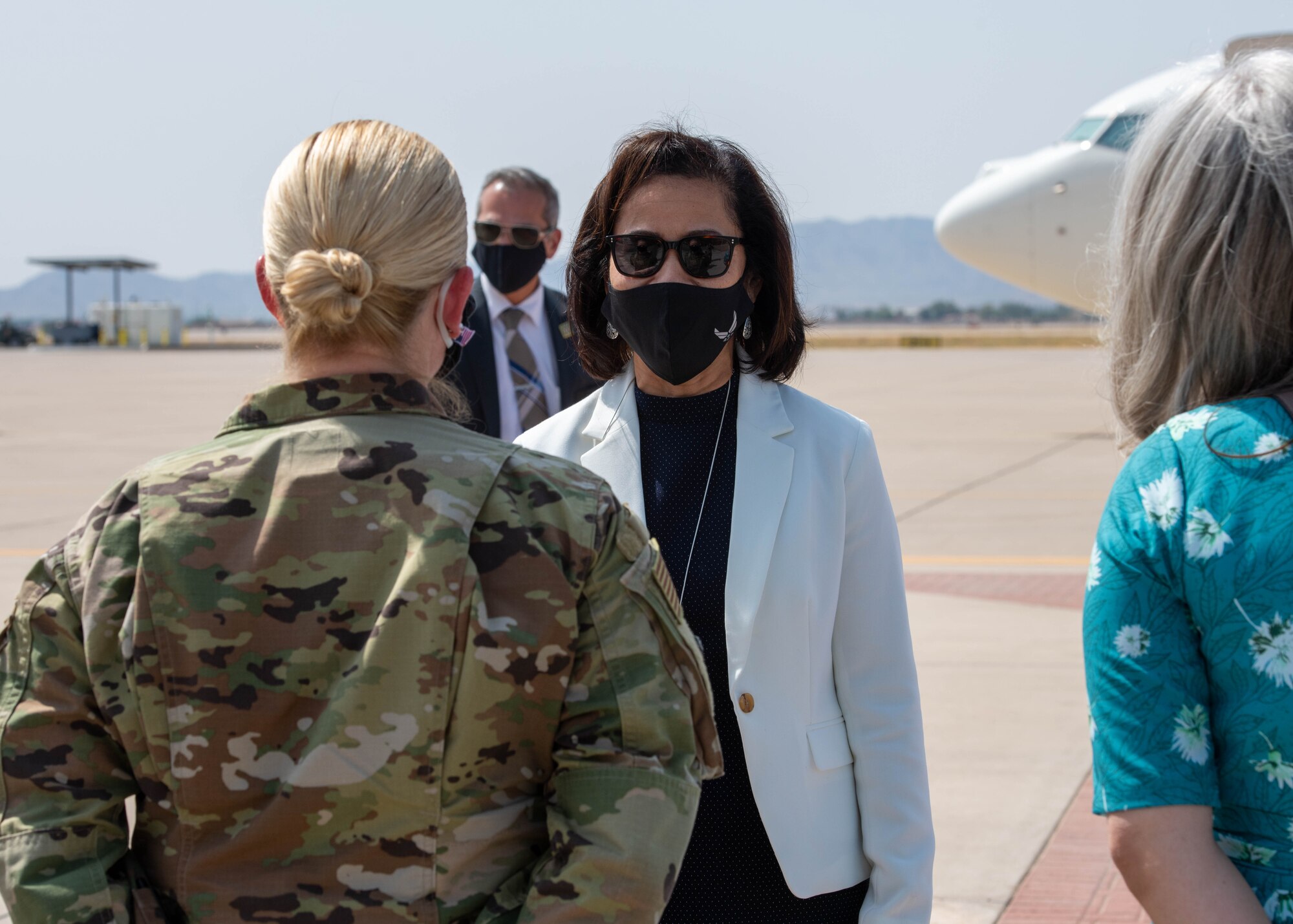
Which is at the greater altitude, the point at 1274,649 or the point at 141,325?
the point at 1274,649

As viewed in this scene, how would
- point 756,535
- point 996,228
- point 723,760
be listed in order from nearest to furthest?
1. point 723,760
2. point 756,535
3. point 996,228

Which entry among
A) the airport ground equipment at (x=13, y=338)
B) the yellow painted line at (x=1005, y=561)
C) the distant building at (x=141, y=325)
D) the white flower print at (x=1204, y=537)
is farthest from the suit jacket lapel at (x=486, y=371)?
the airport ground equipment at (x=13, y=338)

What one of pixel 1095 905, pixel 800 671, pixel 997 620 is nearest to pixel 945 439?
pixel 997 620

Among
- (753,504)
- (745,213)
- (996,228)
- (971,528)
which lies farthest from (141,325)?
(753,504)

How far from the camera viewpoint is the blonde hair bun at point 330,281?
4.75 feet

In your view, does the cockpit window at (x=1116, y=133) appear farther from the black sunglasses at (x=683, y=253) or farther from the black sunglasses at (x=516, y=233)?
the black sunglasses at (x=683, y=253)

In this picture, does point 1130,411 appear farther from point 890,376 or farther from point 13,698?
point 890,376

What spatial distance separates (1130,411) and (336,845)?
1.15m

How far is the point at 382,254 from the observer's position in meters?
1.48

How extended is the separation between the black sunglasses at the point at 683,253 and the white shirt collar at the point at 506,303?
80.2 inches

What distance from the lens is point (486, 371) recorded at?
170 inches

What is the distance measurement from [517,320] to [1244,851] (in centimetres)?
336

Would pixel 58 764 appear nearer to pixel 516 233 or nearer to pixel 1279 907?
pixel 1279 907

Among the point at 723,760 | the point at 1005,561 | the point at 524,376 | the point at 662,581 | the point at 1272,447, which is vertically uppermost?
the point at 1272,447
